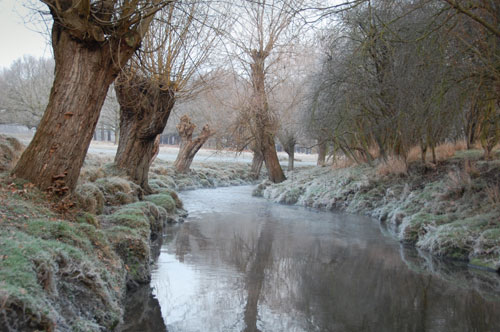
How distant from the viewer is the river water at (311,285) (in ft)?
17.7

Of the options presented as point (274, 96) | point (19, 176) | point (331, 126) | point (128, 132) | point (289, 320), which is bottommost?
point (289, 320)

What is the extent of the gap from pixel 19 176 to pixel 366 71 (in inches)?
412

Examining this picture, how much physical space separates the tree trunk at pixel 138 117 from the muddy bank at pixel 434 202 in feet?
21.9

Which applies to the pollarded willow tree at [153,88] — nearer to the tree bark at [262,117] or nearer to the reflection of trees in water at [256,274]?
the reflection of trees in water at [256,274]

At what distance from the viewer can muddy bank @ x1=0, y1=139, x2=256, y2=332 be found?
3.29 metres

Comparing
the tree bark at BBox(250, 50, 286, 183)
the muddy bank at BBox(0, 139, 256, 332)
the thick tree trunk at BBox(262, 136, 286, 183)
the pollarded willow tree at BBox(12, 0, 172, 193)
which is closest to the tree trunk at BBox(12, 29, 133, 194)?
the pollarded willow tree at BBox(12, 0, 172, 193)

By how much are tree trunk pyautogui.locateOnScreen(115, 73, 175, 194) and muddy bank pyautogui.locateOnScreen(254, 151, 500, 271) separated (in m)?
6.69

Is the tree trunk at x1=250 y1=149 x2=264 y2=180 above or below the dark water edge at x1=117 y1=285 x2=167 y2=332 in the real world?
above

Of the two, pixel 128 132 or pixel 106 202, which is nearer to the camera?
pixel 106 202

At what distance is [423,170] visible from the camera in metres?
Result: 13.7

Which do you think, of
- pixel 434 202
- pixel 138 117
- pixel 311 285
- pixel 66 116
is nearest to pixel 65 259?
pixel 66 116

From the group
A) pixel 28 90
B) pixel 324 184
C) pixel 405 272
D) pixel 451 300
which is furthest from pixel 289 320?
pixel 28 90

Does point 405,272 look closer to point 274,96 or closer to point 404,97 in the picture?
point 404,97

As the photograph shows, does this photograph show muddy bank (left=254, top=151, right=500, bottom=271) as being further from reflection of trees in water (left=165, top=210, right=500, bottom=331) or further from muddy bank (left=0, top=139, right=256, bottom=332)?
muddy bank (left=0, top=139, right=256, bottom=332)
